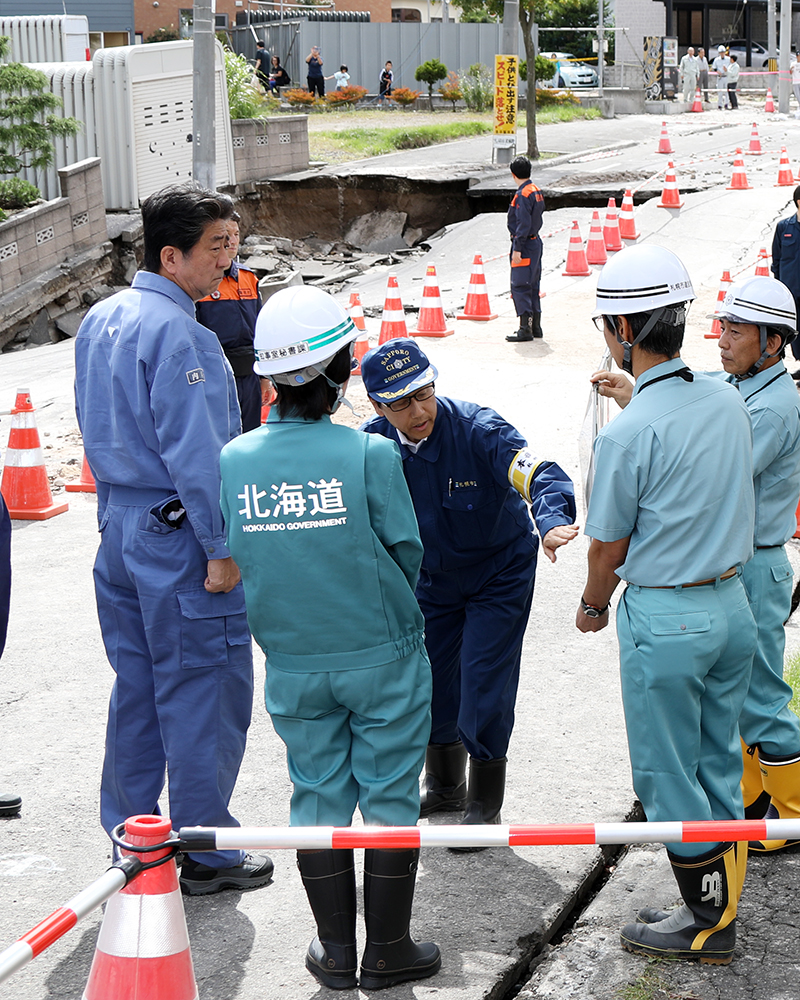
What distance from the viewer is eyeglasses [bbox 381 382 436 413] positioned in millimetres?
3615

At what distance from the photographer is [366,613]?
3135 mm

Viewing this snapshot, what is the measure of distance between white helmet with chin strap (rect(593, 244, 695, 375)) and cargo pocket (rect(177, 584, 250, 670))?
1.45 meters

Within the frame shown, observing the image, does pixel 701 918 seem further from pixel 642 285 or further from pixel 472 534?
pixel 642 285

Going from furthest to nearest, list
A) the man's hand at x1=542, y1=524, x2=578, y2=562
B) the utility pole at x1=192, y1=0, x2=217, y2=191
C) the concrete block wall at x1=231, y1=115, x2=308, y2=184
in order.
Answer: the concrete block wall at x1=231, y1=115, x2=308, y2=184 → the utility pole at x1=192, y1=0, x2=217, y2=191 → the man's hand at x1=542, y1=524, x2=578, y2=562

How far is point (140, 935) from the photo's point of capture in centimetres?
269

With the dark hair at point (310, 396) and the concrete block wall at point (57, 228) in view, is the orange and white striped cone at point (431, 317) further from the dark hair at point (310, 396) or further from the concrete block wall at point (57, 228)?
the dark hair at point (310, 396)

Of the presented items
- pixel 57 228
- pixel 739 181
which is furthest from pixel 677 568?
pixel 739 181

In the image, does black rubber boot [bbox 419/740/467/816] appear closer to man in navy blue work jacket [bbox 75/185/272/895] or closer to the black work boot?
man in navy blue work jacket [bbox 75/185/272/895]

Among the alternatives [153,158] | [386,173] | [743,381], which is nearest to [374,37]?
[386,173]

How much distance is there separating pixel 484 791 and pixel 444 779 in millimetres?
317

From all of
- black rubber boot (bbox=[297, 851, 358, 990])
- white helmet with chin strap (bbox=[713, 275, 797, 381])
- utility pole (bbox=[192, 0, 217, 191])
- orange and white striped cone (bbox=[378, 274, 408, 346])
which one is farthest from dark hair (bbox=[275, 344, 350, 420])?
orange and white striped cone (bbox=[378, 274, 408, 346])

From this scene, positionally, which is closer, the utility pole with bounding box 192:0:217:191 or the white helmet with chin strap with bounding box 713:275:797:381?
the white helmet with chin strap with bounding box 713:275:797:381

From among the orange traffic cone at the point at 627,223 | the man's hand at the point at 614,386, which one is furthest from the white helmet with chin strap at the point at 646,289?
the orange traffic cone at the point at 627,223

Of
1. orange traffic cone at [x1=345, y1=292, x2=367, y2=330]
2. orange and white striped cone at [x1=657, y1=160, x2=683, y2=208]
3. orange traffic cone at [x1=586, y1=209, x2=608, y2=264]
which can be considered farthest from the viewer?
orange and white striped cone at [x1=657, y1=160, x2=683, y2=208]
